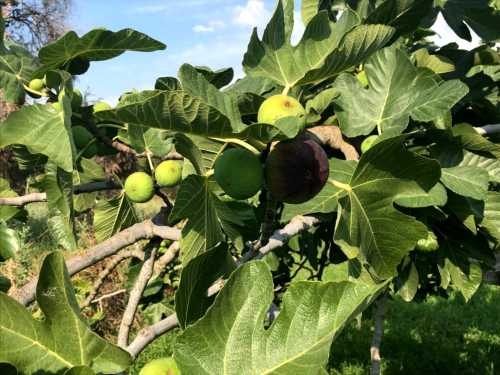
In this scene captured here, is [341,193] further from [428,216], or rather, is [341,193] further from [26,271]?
[26,271]

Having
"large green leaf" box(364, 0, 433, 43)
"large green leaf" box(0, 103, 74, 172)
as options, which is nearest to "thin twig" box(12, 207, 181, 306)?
"large green leaf" box(0, 103, 74, 172)

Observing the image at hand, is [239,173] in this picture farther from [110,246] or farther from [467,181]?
[467,181]

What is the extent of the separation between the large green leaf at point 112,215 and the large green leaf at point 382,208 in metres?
0.76

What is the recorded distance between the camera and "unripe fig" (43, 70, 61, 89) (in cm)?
121

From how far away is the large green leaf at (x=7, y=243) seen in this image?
112cm

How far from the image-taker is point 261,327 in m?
0.62

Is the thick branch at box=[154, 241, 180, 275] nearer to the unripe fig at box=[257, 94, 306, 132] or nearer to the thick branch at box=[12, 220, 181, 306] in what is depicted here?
the thick branch at box=[12, 220, 181, 306]

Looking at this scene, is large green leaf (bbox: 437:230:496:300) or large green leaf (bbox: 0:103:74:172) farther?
large green leaf (bbox: 437:230:496:300)

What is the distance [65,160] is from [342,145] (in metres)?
0.93

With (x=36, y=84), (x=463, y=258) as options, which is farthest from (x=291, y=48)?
(x=463, y=258)

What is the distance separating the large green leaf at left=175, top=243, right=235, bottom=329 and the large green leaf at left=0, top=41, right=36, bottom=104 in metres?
0.76

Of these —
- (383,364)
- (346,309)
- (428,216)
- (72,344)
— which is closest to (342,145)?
(428,216)

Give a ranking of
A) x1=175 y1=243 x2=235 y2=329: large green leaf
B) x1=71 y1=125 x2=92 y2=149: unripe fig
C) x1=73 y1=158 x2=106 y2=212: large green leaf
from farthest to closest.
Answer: x1=73 y1=158 x2=106 y2=212: large green leaf → x1=71 y1=125 x2=92 y2=149: unripe fig → x1=175 y1=243 x2=235 y2=329: large green leaf

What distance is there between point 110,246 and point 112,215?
12.3 inches
